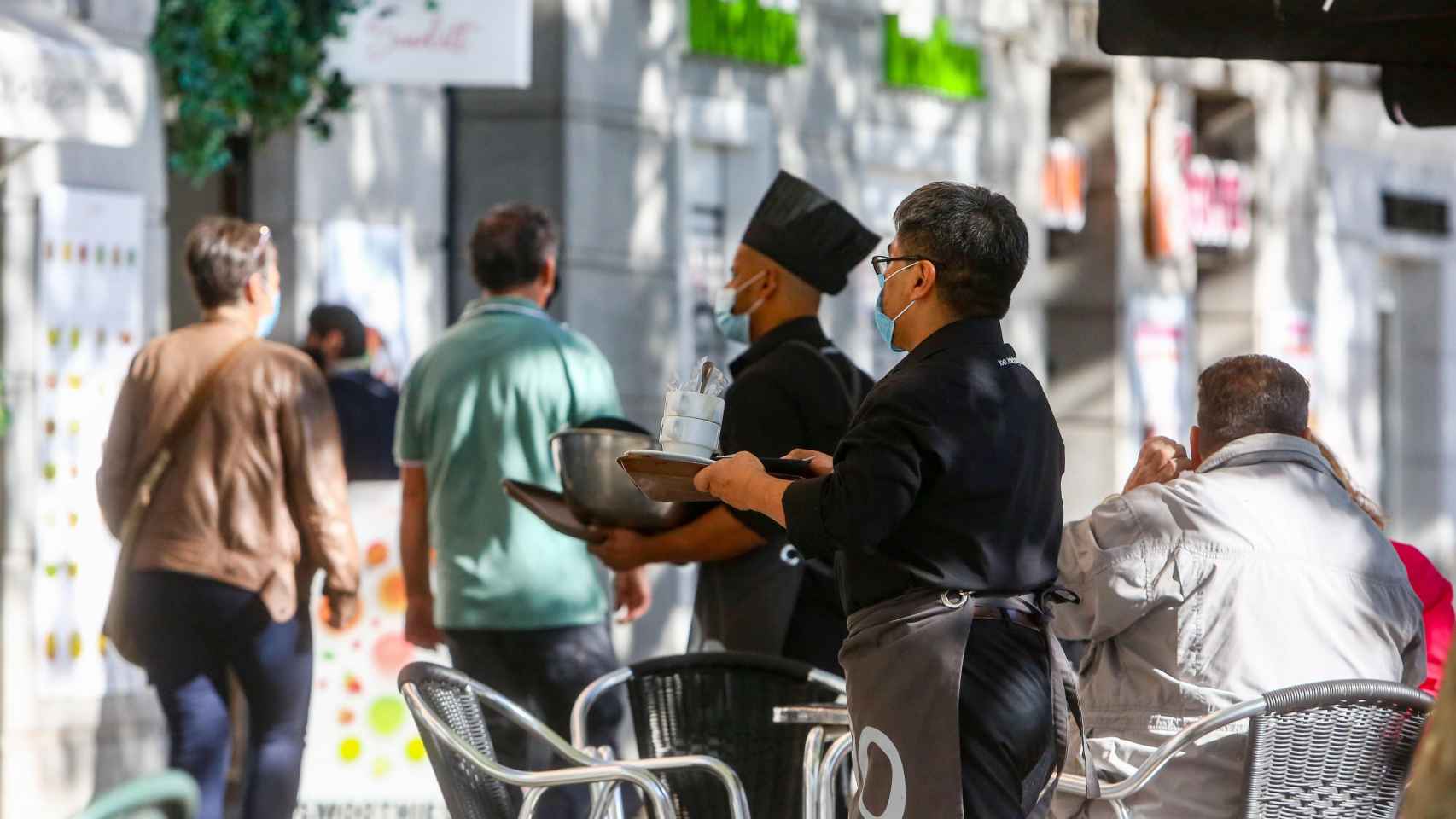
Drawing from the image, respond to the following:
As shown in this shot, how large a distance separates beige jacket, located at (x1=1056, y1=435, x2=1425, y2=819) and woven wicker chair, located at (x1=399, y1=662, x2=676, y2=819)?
0.90 m

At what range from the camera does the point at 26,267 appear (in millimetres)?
8391

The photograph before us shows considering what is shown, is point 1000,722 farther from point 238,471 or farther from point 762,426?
point 238,471

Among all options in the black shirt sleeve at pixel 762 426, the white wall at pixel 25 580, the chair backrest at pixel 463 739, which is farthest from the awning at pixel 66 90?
the chair backrest at pixel 463 739

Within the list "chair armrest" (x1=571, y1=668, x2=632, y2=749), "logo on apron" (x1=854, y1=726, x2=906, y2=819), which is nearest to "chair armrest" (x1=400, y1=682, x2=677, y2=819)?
"chair armrest" (x1=571, y1=668, x2=632, y2=749)

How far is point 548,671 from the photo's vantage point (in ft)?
20.2

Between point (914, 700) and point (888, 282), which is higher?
point (888, 282)

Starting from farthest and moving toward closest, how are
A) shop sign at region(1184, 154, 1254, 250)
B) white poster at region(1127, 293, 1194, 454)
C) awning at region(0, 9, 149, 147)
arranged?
shop sign at region(1184, 154, 1254, 250)
white poster at region(1127, 293, 1194, 454)
awning at region(0, 9, 149, 147)

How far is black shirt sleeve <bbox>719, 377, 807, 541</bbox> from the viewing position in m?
5.39

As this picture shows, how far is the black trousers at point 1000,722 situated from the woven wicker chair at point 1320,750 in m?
0.49

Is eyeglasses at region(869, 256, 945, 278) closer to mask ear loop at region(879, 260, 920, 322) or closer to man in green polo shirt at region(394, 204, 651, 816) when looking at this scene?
mask ear loop at region(879, 260, 920, 322)

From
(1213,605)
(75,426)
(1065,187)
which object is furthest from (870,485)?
(1065,187)

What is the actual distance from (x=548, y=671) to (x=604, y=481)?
0.80 meters

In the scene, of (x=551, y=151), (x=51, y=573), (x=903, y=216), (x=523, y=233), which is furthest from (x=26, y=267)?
(x=903, y=216)

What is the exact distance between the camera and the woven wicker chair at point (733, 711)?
4.97 meters
